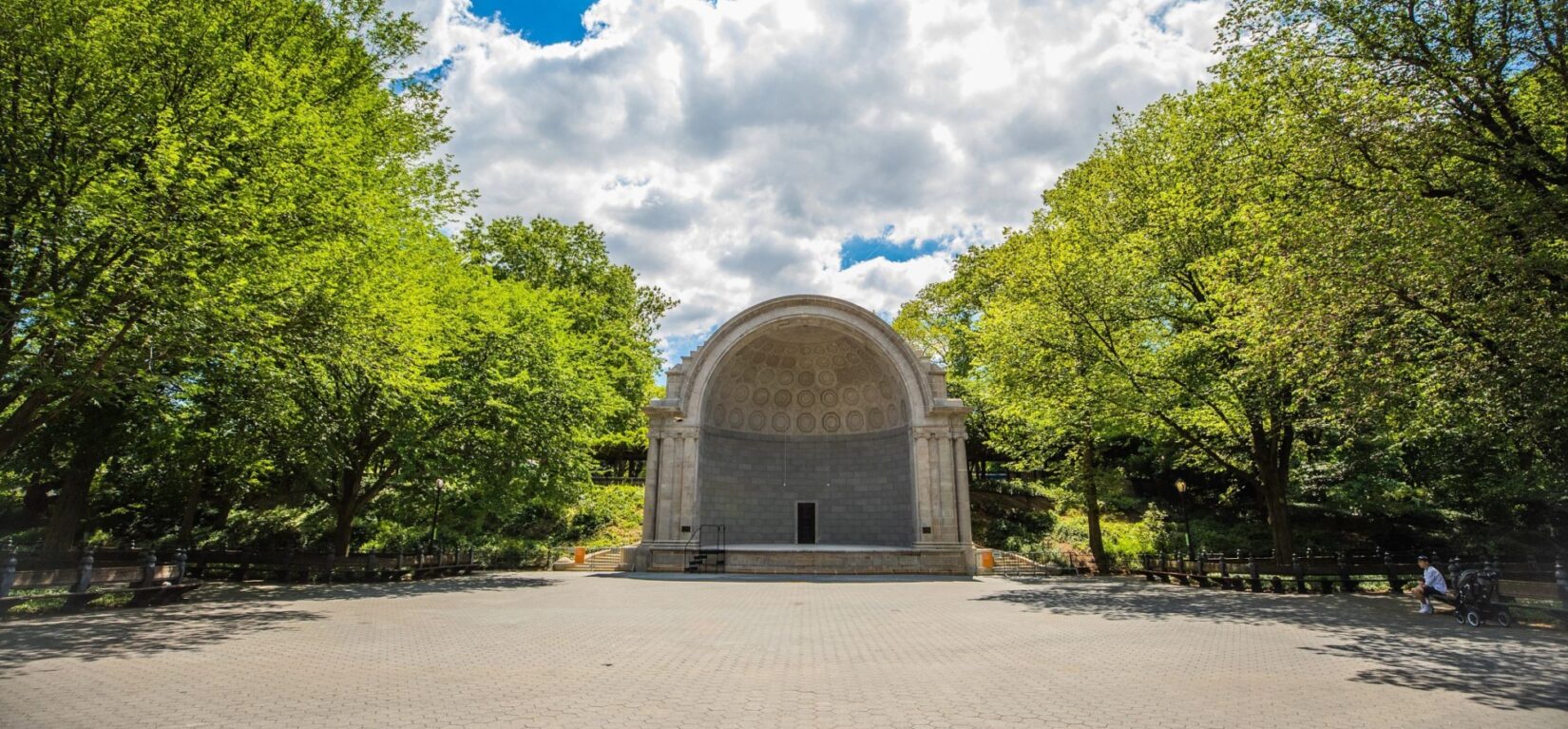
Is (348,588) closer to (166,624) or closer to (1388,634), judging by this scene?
(166,624)

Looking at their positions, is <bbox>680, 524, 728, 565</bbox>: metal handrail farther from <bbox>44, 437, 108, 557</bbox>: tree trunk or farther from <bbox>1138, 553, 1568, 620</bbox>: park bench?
<bbox>44, 437, 108, 557</bbox>: tree trunk

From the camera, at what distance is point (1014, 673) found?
759 centimetres

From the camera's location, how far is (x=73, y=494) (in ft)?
65.4

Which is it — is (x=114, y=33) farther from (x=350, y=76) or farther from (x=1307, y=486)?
(x=1307, y=486)

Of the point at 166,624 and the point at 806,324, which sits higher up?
the point at 806,324

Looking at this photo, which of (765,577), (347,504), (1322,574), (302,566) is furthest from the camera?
(765,577)

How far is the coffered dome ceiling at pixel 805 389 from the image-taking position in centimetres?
2869

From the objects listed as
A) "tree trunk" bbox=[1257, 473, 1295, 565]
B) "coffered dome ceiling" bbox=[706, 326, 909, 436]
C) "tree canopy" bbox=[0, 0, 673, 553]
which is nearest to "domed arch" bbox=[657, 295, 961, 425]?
"coffered dome ceiling" bbox=[706, 326, 909, 436]

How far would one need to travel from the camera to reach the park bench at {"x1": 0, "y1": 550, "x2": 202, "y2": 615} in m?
10.9

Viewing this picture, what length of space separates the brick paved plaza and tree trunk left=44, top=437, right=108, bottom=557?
941 centimetres

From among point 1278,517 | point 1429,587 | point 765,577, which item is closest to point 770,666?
point 1429,587

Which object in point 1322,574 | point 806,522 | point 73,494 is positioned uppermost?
point 73,494

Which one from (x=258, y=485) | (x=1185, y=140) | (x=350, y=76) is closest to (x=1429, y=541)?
(x=1185, y=140)

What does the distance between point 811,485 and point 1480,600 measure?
21181 mm
